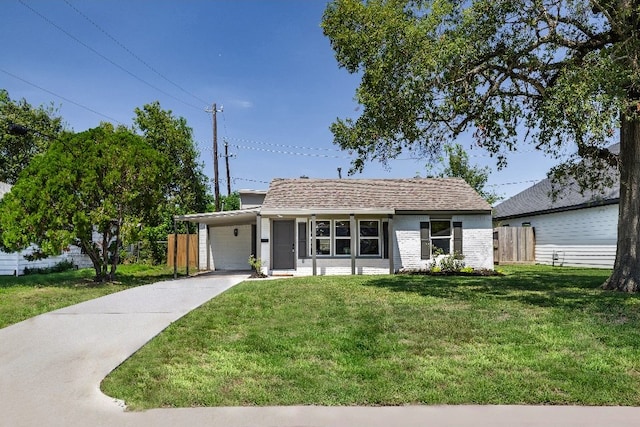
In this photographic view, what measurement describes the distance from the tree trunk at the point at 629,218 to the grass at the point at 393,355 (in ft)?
5.85

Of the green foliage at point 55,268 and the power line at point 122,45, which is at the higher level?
the power line at point 122,45

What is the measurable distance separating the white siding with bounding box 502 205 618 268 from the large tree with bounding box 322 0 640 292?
26.1 ft

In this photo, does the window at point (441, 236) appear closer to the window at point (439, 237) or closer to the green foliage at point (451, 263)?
the window at point (439, 237)

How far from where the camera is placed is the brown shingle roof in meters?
18.1

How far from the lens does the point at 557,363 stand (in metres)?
5.00

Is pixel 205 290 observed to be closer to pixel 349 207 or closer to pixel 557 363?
pixel 349 207

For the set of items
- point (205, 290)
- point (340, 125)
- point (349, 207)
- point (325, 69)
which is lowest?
point (205, 290)

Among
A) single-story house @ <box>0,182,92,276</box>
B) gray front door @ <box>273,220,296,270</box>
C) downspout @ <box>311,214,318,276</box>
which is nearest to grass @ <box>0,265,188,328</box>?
single-story house @ <box>0,182,92,276</box>

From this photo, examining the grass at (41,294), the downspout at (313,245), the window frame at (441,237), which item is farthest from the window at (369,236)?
the grass at (41,294)

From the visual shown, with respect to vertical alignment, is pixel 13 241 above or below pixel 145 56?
below

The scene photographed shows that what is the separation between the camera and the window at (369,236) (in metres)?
18.0

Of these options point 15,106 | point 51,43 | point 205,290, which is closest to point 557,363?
point 205,290

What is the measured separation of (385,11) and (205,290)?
26.5ft

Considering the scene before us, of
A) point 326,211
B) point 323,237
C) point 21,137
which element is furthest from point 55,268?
point 21,137
